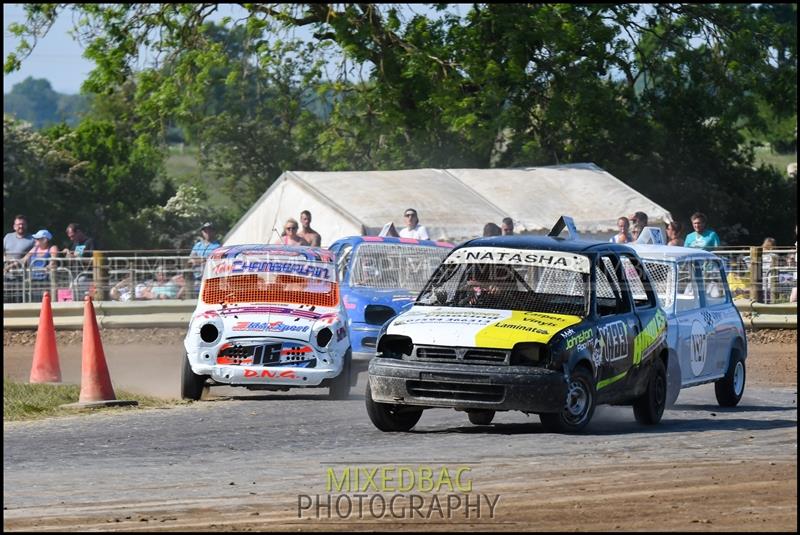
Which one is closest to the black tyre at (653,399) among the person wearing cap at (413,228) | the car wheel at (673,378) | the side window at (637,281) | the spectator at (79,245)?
the car wheel at (673,378)

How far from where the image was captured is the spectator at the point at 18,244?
23578 millimetres

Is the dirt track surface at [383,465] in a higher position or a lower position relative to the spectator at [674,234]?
lower

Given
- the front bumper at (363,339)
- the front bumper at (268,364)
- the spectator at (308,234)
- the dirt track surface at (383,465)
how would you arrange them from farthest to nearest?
the spectator at (308,234), the front bumper at (363,339), the front bumper at (268,364), the dirt track surface at (383,465)

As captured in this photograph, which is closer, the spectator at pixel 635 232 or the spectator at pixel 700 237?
the spectator at pixel 635 232

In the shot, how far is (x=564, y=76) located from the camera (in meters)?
33.1

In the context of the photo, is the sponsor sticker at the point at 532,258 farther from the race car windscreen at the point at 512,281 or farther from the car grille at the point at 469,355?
the car grille at the point at 469,355

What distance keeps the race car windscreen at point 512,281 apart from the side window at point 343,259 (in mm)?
4654

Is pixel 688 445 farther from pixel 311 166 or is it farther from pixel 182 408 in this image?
pixel 311 166

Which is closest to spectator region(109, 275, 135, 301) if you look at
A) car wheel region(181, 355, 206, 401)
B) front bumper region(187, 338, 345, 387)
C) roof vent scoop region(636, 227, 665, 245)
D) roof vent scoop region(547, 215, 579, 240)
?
roof vent scoop region(636, 227, 665, 245)

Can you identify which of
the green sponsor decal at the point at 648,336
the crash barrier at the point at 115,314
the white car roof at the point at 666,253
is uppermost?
the white car roof at the point at 666,253

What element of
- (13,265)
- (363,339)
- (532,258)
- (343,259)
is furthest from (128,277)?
Answer: (532,258)

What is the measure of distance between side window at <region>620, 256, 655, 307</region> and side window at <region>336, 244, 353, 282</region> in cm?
451

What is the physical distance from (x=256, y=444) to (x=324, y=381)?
3.10 metres

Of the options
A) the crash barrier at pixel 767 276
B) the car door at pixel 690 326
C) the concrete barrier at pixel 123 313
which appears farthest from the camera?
the concrete barrier at pixel 123 313
